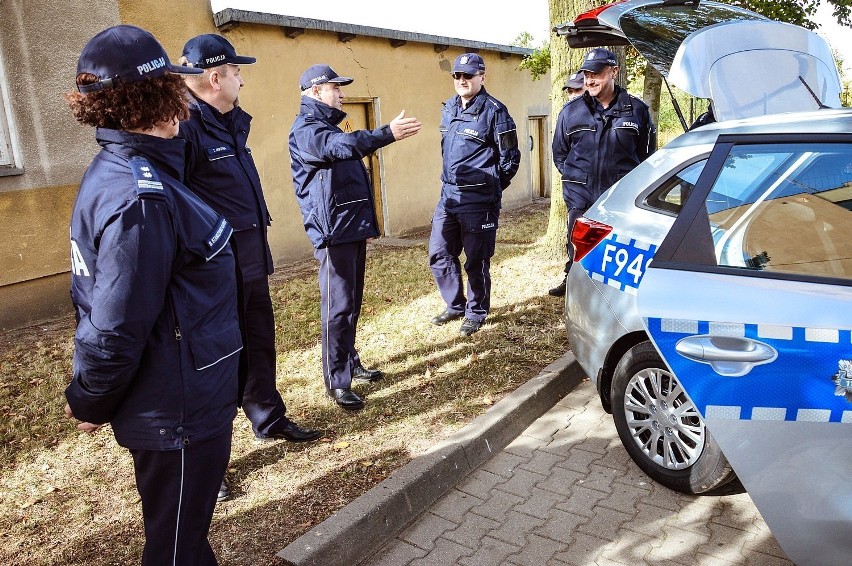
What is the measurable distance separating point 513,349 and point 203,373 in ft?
11.1

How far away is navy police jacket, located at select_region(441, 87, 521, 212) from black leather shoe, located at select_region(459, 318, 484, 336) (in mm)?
956

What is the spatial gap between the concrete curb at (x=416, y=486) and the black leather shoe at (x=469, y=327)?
44.4 inches

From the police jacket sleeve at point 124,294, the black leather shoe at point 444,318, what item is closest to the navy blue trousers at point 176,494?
the police jacket sleeve at point 124,294

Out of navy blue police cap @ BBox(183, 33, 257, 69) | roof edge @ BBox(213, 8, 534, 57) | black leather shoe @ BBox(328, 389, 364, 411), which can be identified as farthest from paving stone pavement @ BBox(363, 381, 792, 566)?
roof edge @ BBox(213, 8, 534, 57)

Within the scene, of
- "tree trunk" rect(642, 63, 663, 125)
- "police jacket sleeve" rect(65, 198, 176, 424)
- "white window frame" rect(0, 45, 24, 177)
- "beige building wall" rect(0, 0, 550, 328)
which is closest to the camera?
"police jacket sleeve" rect(65, 198, 176, 424)

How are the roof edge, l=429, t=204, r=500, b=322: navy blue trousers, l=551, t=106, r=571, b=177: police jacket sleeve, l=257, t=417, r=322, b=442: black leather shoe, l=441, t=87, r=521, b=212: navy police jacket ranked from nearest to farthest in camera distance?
l=257, t=417, r=322, b=442: black leather shoe < l=441, t=87, r=521, b=212: navy police jacket < l=429, t=204, r=500, b=322: navy blue trousers < l=551, t=106, r=571, b=177: police jacket sleeve < the roof edge

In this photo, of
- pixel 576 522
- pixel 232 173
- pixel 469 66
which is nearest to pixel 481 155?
pixel 469 66

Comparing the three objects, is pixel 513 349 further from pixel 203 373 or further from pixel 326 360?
pixel 203 373

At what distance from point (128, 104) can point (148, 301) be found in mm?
568

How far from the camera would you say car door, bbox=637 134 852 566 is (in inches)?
82.0

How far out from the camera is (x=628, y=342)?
328cm

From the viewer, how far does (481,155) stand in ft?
17.8

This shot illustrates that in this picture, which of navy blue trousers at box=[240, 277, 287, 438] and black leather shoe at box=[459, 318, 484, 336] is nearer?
navy blue trousers at box=[240, 277, 287, 438]

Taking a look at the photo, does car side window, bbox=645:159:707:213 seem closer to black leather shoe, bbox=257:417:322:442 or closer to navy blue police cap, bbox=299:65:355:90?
navy blue police cap, bbox=299:65:355:90
